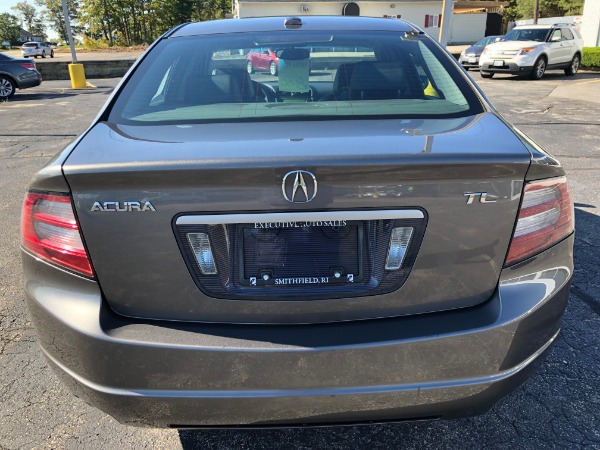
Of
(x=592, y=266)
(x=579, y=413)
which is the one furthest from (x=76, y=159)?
(x=592, y=266)

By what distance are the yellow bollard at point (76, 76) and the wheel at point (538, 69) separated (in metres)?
15.9

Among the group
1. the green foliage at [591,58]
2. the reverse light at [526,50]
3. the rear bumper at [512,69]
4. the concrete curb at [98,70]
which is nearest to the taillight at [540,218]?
the rear bumper at [512,69]

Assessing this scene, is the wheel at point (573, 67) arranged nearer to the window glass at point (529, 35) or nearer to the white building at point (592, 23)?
the window glass at point (529, 35)

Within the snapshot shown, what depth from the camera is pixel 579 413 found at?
2.26m

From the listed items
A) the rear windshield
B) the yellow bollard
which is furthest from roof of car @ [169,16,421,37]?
the yellow bollard

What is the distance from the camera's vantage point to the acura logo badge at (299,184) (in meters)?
1.48

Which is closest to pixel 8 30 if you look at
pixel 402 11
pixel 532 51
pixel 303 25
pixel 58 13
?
pixel 58 13

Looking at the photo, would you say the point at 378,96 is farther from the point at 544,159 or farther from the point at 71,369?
the point at 71,369

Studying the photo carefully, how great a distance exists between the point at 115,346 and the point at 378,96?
1547 mm

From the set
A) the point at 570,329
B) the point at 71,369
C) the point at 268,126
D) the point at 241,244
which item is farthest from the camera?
A: the point at 570,329

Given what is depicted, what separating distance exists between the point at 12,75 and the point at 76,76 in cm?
281

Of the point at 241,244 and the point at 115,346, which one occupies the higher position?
the point at 241,244

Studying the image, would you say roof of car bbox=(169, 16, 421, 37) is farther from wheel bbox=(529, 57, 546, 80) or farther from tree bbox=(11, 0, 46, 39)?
tree bbox=(11, 0, 46, 39)

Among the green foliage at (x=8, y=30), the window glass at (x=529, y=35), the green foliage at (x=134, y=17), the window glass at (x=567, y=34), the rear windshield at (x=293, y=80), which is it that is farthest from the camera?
the green foliage at (x=8, y=30)
